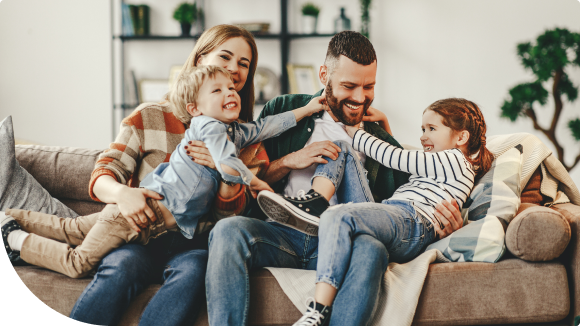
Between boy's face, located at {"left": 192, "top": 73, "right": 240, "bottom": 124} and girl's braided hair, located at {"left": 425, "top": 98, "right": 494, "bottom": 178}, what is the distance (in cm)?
78

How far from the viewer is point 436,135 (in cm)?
162

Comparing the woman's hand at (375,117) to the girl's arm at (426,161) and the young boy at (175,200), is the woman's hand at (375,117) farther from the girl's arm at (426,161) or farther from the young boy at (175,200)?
the young boy at (175,200)

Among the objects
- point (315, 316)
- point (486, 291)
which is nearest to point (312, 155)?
point (315, 316)

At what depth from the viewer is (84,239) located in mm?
1357

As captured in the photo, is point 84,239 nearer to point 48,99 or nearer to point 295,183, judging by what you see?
point 295,183

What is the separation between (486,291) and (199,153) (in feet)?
3.17

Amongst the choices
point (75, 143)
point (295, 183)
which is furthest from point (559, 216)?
point (75, 143)

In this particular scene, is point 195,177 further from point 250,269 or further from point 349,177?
point 349,177

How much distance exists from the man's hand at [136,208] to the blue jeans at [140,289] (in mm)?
89

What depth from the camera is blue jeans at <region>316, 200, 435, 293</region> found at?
1.20 metres

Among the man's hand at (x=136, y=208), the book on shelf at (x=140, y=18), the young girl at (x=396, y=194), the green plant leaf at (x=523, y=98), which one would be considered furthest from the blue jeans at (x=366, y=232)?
the book on shelf at (x=140, y=18)

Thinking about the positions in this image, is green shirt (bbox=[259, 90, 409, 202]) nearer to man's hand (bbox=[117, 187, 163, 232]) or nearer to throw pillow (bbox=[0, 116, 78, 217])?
man's hand (bbox=[117, 187, 163, 232])

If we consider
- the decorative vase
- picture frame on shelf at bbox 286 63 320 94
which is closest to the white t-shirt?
picture frame on shelf at bbox 286 63 320 94

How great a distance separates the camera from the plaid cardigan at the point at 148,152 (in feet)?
4.75
